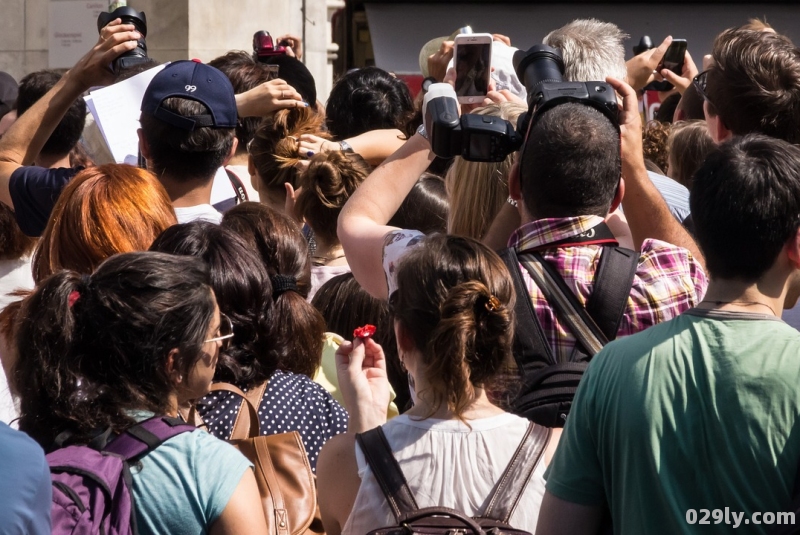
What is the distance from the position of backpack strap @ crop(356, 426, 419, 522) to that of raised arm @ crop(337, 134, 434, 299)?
58 cm

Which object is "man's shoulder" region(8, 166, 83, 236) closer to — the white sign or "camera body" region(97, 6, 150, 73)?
"camera body" region(97, 6, 150, 73)

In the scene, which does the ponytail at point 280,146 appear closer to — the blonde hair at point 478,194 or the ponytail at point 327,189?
the ponytail at point 327,189

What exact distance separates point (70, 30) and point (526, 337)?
735cm

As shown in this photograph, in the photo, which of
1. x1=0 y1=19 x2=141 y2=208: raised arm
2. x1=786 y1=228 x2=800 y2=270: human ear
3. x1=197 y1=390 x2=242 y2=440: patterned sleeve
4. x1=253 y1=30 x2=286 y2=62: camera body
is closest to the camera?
x1=786 y1=228 x2=800 y2=270: human ear

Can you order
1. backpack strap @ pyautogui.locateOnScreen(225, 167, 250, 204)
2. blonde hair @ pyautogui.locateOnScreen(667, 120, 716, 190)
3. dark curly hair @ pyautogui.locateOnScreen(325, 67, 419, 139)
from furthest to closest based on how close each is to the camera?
1. dark curly hair @ pyautogui.locateOnScreen(325, 67, 419, 139)
2. backpack strap @ pyautogui.locateOnScreen(225, 167, 250, 204)
3. blonde hair @ pyautogui.locateOnScreen(667, 120, 716, 190)

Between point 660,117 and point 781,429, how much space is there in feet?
15.9

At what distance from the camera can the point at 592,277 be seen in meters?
2.37

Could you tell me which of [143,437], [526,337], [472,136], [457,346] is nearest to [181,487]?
[143,437]

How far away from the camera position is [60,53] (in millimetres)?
8883

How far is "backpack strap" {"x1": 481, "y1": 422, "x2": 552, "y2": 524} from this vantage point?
2172 millimetres

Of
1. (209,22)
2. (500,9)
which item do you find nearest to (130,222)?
(209,22)

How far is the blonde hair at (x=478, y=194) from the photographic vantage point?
116 inches

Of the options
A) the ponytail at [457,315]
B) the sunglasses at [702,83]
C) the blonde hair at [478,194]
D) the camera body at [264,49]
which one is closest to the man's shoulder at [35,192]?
the blonde hair at [478,194]

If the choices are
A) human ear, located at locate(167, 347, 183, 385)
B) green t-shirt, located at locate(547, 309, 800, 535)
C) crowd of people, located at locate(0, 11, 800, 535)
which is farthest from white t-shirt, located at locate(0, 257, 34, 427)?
green t-shirt, located at locate(547, 309, 800, 535)
